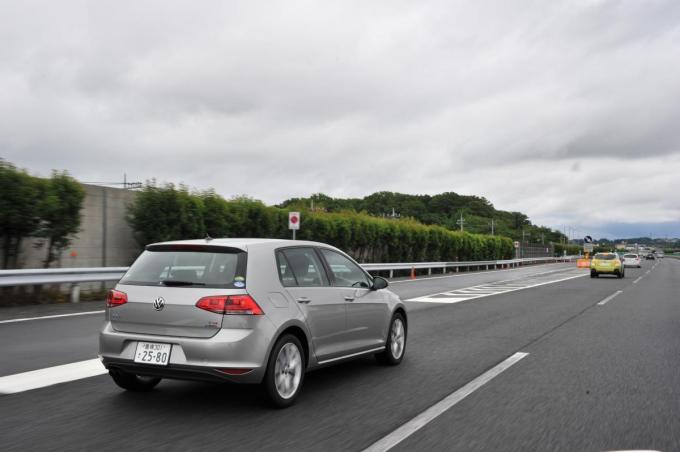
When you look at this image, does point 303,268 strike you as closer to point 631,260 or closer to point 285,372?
point 285,372

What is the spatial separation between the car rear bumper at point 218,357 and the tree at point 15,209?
10.9 m


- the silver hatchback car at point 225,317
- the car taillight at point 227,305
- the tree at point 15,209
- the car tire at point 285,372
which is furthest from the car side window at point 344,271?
the tree at point 15,209

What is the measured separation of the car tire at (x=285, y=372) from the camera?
17.6ft

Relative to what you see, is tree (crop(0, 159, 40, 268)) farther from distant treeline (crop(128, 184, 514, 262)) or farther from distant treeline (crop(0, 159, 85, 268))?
distant treeline (crop(128, 184, 514, 262))

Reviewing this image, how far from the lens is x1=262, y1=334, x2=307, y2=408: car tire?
537cm

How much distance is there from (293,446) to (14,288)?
41.4ft

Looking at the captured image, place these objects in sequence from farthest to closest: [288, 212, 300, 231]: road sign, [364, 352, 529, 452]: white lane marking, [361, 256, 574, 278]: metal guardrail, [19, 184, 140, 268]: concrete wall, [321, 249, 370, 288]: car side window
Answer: [361, 256, 574, 278]: metal guardrail → [288, 212, 300, 231]: road sign → [19, 184, 140, 268]: concrete wall → [321, 249, 370, 288]: car side window → [364, 352, 529, 452]: white lane marking

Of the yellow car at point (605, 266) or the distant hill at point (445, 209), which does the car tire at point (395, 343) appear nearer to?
the yellow car at point (605, 266)

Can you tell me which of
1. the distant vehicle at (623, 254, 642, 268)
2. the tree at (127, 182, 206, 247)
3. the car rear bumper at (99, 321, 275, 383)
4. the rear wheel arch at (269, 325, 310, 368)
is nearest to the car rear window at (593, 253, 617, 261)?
the tree at (127, 182, 206, 247)

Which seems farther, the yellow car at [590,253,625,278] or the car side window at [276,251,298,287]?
the yellow car at [590,253,625,278]

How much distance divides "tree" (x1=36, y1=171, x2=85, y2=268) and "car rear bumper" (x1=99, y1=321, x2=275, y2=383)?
11415 millimetres

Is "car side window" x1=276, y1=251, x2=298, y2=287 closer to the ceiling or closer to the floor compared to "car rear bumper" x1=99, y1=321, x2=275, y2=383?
closer to the ceiling

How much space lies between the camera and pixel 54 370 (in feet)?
23.0

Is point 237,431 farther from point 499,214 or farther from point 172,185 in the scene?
point 499,214
